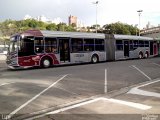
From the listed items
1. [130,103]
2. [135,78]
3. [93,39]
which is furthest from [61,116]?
[93,39]

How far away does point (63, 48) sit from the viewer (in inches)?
1061

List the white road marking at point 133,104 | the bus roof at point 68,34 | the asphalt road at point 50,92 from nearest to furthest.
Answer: the white road marking at point 133,104, the asphalt road at point 50,92, the bus roof at point 68,34

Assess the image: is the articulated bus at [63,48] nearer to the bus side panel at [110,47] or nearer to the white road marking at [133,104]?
the bus side panel at [110,47]

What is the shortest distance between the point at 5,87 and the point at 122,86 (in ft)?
17.6

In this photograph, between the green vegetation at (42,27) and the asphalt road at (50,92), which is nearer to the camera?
the asphalt road at (50,92)

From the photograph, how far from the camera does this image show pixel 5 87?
14000mm

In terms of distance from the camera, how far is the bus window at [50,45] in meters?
25.6

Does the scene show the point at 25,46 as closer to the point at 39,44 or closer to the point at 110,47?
the point at 39,44

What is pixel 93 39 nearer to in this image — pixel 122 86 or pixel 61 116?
pixel 122 86

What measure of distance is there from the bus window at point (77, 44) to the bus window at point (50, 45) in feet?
7.22

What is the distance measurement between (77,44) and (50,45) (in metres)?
3.37

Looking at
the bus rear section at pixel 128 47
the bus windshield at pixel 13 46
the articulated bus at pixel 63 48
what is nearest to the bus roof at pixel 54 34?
the articulated bus at pixel 63 48

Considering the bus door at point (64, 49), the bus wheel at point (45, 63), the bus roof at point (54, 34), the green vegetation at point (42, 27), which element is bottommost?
the bus wheel at point (45, 63)

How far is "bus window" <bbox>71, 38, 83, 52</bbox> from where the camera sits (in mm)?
27922
